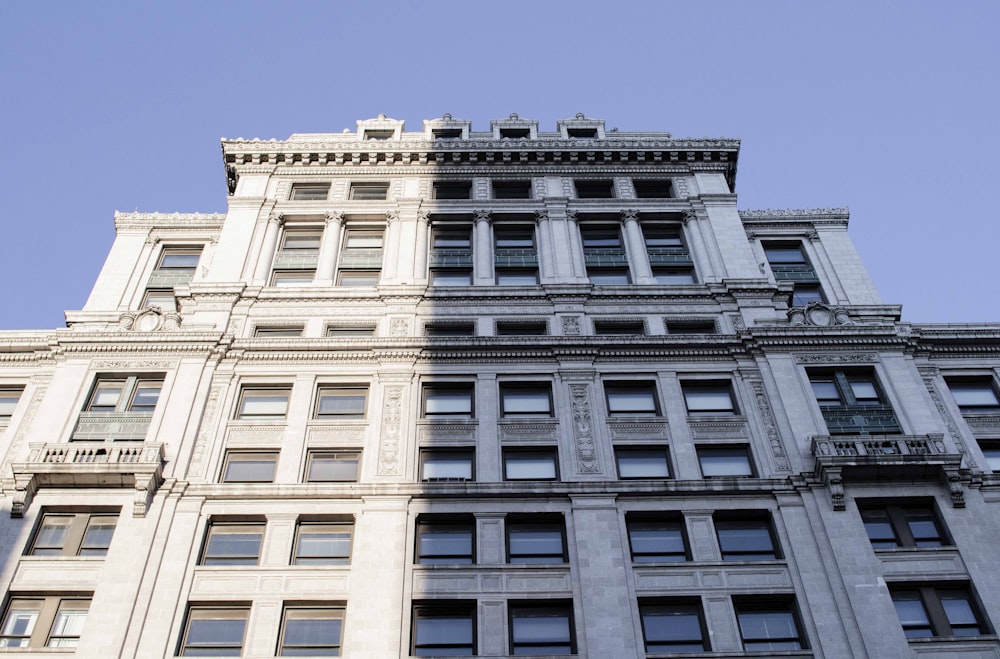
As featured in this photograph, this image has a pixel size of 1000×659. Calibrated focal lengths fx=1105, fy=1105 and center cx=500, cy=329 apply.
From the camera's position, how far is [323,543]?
126ft

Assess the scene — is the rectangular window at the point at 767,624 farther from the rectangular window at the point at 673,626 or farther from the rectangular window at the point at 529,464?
the rectangular window at the point at 529,464

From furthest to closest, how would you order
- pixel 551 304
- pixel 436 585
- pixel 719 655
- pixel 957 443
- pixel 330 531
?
pixel 551 304 < pixel 957 443 < pixel 330 531 < pixel 436 585 < pixel 719 655

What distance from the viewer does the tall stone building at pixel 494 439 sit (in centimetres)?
3562

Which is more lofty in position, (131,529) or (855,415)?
(855,415)

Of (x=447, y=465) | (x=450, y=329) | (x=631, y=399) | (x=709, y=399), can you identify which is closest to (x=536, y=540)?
(x=447, y=465)

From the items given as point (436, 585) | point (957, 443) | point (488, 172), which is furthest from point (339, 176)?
point (957, 443)

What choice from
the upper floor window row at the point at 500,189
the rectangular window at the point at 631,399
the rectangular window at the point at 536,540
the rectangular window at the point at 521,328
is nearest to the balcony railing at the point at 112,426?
the rectangular window at the point at 536,540

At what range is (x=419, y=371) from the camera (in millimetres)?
45219

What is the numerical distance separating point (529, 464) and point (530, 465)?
0.19ft

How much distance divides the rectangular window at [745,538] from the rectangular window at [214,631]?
645 inches

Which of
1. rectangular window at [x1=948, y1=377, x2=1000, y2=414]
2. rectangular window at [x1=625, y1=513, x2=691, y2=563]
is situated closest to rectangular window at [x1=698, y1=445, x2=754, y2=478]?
rectangular window at [x1=625, y1=513, x2=691, y2=563]

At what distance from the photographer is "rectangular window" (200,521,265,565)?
37.7 meters

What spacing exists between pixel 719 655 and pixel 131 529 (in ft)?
65.4

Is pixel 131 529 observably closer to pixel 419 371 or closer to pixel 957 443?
pixel 419 371
